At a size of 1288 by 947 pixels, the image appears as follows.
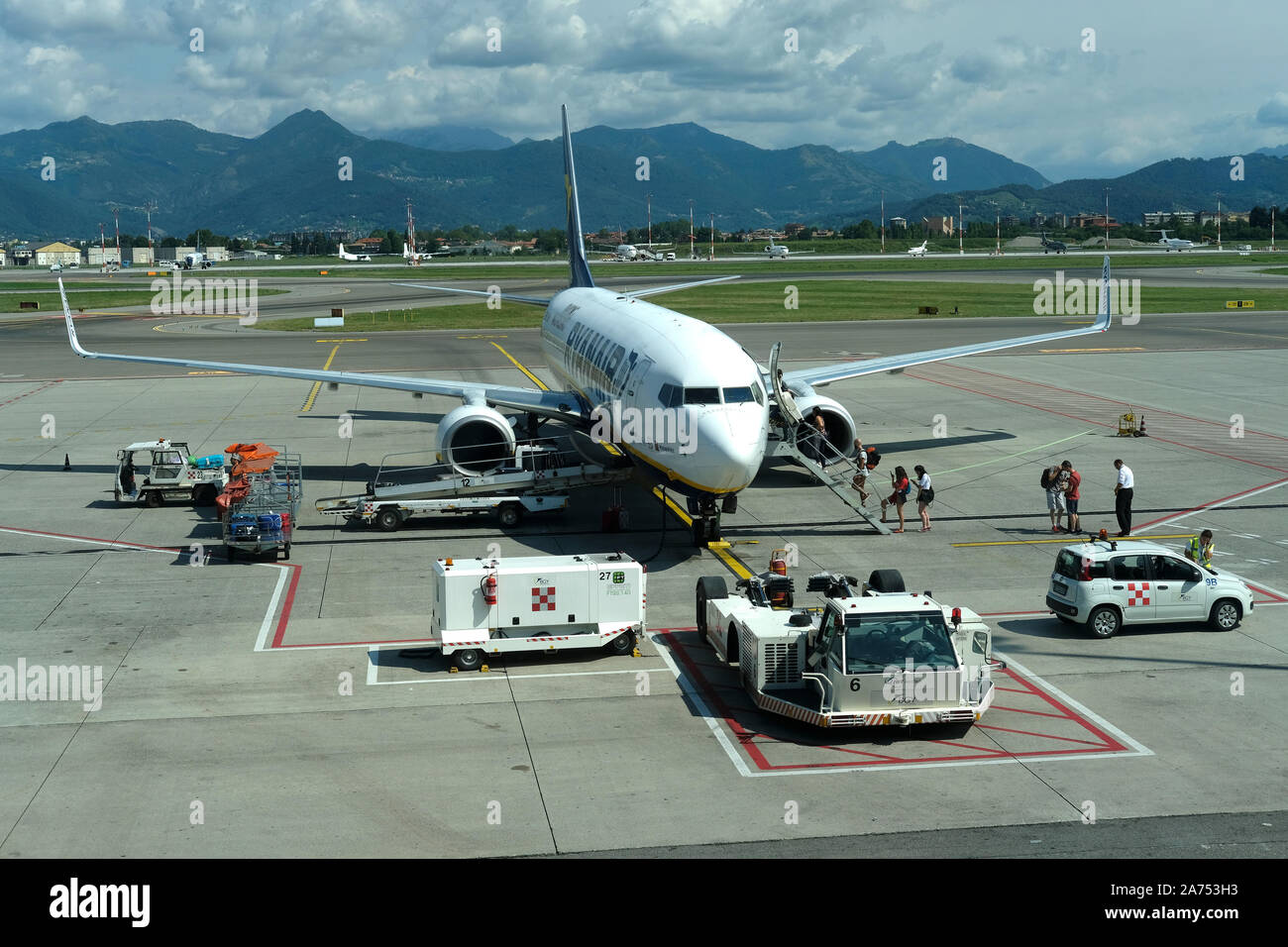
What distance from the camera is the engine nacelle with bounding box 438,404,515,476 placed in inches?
1414

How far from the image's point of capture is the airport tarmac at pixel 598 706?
1561cm

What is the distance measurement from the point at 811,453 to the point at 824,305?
234 ft

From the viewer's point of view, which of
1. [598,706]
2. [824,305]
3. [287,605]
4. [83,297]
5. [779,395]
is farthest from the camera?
[83,297]

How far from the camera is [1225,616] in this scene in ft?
78.6

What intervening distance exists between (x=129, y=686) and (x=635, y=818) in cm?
1006

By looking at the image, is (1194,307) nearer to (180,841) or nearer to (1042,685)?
(1042,685)

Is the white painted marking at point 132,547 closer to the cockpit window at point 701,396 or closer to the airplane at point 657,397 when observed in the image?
the airplane at point 657,397

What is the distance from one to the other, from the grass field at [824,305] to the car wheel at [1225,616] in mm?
66128

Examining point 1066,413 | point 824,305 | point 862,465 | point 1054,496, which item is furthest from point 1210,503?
point 824,305

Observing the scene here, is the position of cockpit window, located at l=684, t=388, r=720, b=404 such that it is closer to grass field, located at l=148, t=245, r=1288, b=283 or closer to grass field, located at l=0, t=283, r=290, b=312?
grass field, located at l=0, t=283, r=290, b=312

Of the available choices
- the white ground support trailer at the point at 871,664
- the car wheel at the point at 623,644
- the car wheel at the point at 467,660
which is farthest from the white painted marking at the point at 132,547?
the white ground support trailer at the point at 871,664

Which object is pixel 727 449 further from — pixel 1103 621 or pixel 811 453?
pixel 811 453

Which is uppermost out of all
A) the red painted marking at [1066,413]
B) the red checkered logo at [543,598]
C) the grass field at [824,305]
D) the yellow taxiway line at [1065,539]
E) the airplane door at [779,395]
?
the grass field at [824,305]

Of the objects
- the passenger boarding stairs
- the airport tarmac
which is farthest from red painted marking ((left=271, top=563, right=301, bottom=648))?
the passenger boarding stairs
